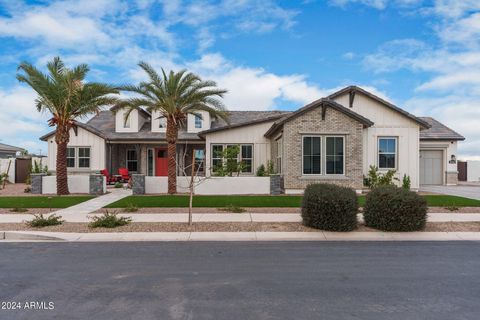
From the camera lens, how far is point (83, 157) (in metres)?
22.9

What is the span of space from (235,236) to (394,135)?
1339cm

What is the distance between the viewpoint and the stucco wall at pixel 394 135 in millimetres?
18625

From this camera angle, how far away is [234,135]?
67.8ft

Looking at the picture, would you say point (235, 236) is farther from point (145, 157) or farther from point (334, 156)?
point (145, 157)

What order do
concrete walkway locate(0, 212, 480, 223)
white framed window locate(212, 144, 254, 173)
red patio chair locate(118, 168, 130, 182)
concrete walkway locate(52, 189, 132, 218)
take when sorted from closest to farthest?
concrete walkway locate(0, 212, 480, 223)
concrete walkway locate(52, 189, 132, 218)
white framed window locate(212, 144, 254, 173)
red patio chair locate(118, 168, 130, 182)

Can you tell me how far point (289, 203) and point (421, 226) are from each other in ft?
18.5

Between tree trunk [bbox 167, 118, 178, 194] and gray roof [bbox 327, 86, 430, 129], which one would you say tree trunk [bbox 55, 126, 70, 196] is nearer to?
tree trunk [bbox 167, 118, 178, 194]

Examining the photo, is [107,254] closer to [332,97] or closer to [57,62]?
[57,62]

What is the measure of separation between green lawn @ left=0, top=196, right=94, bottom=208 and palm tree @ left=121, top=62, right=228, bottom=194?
4.43 m

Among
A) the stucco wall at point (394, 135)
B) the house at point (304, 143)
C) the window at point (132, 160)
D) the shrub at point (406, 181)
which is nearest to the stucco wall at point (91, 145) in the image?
the house at point (304, 143)

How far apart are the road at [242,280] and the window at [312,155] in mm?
8760

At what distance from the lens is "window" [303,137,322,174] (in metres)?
16.9

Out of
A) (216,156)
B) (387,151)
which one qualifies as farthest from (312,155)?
(216,156)

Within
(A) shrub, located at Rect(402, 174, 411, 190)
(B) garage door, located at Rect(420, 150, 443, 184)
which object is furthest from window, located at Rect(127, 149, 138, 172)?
(B) garage door, located at Rect(420, 150, 443, 184)
